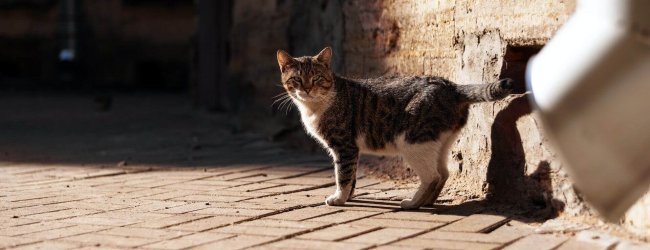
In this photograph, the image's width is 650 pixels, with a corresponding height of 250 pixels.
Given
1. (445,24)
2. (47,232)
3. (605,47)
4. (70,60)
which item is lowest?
(47,232)

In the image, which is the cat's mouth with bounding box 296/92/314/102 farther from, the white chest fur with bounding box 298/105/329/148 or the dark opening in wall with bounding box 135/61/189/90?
the dark opening in wall with bounding box 135/61/189/90

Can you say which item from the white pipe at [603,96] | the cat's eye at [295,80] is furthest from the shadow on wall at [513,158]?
the white pipe at [603,96]

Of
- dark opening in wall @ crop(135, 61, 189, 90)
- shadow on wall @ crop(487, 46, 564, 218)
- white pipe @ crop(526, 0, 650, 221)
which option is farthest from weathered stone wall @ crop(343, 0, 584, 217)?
dark opening in wall @ crop(135, 61, 189, 90)

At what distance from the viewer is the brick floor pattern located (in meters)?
3.75

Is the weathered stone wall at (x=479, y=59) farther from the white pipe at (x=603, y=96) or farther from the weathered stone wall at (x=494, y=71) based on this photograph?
the white pipe at (x=603, y=96)

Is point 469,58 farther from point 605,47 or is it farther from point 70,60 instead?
point 70,60

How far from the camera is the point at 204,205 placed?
4781 millimetres

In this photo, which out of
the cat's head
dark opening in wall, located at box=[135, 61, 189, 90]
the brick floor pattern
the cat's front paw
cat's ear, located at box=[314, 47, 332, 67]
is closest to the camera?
the brick floor pattern

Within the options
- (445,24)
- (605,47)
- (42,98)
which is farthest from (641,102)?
(42,98)

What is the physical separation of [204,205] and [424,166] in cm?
114

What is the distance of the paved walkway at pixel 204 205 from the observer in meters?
3.78

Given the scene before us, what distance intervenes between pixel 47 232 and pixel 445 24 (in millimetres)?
2462

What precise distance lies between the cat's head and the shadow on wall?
956mm

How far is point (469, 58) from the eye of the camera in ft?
16.2
